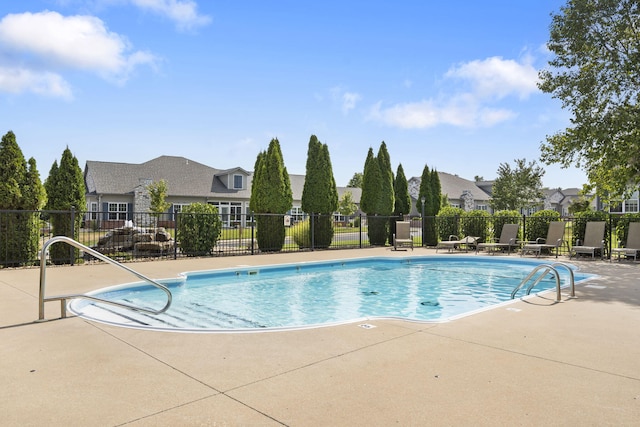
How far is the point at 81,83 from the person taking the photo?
422 inches

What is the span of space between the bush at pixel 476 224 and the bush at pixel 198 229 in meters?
11.1

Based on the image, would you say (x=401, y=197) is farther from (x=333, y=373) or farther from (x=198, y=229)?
(x=333, y=373)

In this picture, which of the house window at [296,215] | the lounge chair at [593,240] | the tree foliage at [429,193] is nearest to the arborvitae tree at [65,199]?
the house window at [296,215]

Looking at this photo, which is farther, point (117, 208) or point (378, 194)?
point (117, 208)

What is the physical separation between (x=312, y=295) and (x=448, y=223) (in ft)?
39.9

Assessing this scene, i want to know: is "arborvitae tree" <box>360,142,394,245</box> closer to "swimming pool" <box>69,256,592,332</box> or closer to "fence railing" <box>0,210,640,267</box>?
"fence railing" <box>0,210,640,267</box>

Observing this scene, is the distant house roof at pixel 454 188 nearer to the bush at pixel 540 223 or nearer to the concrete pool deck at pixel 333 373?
the bush at pixel 540 223

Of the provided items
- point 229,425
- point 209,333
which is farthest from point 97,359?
point 229,425

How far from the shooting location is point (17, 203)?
11.8 metres

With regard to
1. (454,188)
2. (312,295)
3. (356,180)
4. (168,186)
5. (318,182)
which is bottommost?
(312,295)

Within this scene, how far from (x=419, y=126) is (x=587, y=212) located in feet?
24.3

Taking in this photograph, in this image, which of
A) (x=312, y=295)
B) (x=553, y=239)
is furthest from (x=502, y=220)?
(x=312, y=295)

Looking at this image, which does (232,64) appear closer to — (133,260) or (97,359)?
(133,260)

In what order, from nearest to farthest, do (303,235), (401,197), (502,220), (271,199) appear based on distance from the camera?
(271,199) → (502,220) → (303,235) → (401,197)
